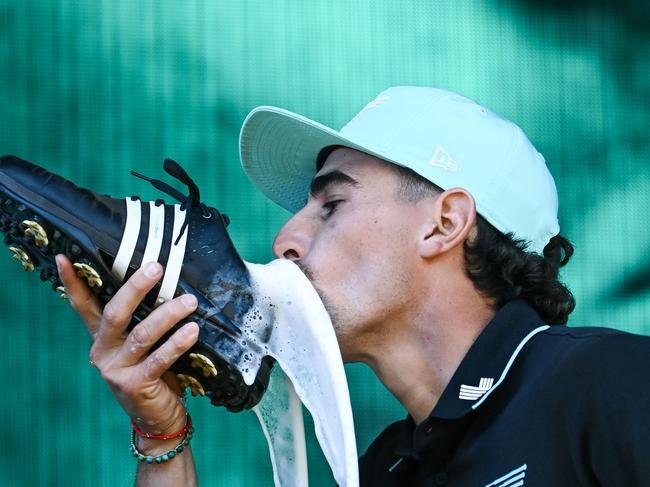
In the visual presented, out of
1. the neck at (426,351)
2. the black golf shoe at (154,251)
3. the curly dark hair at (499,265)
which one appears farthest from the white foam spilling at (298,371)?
the curly dark hair at (499,265)

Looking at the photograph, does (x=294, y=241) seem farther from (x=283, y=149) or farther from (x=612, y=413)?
(x=612, y=413)

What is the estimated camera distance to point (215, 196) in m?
2.13

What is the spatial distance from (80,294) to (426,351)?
0.51m

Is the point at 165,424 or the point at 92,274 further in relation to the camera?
the point at 165,424

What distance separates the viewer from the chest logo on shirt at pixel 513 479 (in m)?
1.36

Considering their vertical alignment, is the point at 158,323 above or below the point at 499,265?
below

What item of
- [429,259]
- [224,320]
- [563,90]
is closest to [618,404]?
[429,259]

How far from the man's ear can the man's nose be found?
18 cm

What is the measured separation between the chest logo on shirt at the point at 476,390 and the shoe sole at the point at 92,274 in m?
0.28

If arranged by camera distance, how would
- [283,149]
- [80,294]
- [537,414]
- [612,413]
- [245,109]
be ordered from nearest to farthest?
[612,413] < [537,414] < [80,294] < [283,149] < [245,109]

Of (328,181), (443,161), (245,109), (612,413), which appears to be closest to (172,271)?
(328,181)

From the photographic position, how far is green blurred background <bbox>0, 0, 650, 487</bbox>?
204 cm

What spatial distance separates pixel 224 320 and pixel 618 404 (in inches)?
21.3

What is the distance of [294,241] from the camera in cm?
166
